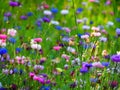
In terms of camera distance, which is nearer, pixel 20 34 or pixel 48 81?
pixel 48 81

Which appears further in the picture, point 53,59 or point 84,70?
point 53,59

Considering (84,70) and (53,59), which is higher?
(84,70)

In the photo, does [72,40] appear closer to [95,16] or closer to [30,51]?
[30,51]

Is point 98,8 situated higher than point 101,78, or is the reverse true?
point 101,78

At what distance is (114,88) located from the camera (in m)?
2.54

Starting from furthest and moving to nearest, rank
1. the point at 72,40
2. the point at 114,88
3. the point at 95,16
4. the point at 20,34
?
the point at 95,16
the point at 20,34
the point at 72,40
the point at 114,88

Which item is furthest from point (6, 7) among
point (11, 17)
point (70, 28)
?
point (70, 28)

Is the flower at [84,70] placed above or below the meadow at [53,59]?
above

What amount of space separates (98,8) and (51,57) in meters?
2.07

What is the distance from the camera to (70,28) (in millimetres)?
4262

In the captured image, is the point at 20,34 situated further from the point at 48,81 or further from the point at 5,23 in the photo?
the point at 48,81

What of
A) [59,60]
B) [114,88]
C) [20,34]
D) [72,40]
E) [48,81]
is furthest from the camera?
[20,34]

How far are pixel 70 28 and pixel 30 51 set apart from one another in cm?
103

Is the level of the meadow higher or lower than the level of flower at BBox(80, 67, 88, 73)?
lower
